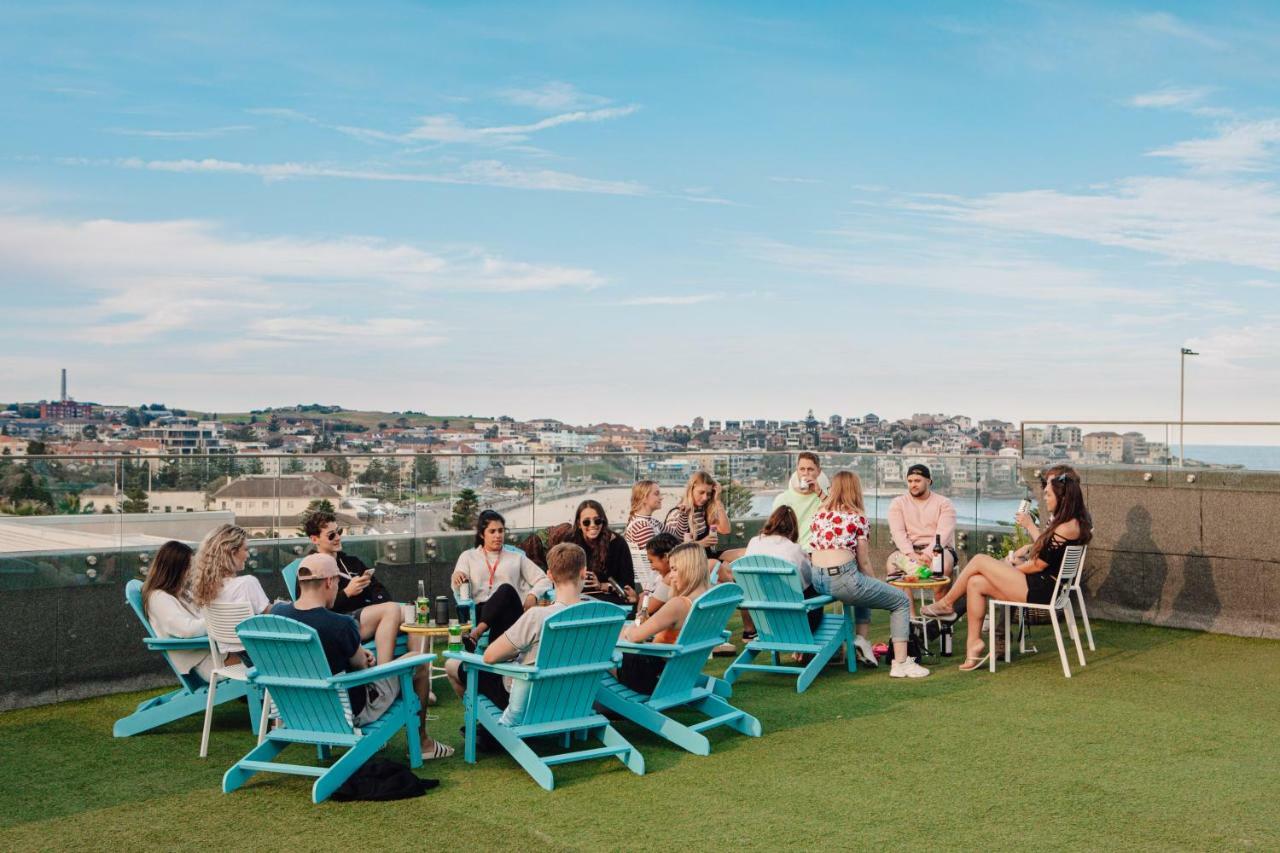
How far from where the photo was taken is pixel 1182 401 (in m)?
13.3

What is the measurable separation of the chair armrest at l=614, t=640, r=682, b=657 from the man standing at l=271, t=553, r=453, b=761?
4.39ft

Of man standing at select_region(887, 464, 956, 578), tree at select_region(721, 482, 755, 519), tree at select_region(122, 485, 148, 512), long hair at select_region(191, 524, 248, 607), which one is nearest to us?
long hair at select_region(191, 524, 248, 607)

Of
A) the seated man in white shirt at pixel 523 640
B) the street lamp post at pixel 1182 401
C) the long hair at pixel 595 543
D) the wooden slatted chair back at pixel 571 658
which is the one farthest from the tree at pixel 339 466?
the street lamp post at pixel 1182 401

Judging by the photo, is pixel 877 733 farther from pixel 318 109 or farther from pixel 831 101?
pixel 318 109

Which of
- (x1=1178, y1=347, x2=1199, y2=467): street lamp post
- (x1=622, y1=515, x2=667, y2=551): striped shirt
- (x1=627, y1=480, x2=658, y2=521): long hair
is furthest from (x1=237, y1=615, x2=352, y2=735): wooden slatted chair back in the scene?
(x1=1178, y1=347, x2=1199, y2=467): street lamp post

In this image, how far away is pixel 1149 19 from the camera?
16.8 metres

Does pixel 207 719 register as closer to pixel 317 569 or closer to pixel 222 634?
pixel 222 634

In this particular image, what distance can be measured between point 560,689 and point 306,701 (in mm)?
1272

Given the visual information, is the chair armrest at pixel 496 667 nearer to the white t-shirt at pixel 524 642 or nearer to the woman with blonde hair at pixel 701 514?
the white t-shirt at pixel 524 642

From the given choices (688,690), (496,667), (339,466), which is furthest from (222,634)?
Result: (339,466)

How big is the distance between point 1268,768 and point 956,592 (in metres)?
3.56

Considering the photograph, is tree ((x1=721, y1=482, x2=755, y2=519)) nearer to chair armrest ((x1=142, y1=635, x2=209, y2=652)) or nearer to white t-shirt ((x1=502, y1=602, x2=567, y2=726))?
chair armrest ((x1=142, y1=635, x2=209, y2=652))

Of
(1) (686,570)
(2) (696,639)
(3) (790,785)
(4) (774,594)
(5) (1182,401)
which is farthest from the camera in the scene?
(5) (1182,401)

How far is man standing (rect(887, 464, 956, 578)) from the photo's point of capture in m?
10.4
